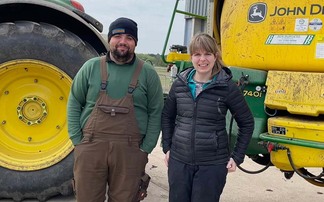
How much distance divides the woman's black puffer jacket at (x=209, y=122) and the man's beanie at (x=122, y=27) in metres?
0.46

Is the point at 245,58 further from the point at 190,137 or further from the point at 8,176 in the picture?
the point at 8,176

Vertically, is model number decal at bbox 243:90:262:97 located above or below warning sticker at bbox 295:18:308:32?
below

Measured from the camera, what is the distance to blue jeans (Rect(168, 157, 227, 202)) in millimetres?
2461

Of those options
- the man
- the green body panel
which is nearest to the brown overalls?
the man

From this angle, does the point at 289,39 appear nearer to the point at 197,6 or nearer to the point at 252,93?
the point at 252,93

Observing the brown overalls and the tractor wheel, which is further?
the tractor wheel

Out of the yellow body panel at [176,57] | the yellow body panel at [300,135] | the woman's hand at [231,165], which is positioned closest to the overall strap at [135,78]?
the woman's hand at [231,165]

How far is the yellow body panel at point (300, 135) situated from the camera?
9.05 feet

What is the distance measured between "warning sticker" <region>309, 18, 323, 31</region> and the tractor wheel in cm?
181

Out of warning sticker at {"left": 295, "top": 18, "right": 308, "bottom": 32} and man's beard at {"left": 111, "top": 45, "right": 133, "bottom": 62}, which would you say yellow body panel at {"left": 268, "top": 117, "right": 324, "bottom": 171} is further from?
man's beard at {"left": 111, "top": 45, "right": 133, "bottom": 62}

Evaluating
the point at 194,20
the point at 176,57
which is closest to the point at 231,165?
the point at 176,57

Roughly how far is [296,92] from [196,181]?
98 centimetres

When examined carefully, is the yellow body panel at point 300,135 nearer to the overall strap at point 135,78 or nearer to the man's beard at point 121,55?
the overall strap at point 135,78

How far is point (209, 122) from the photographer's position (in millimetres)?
2449
